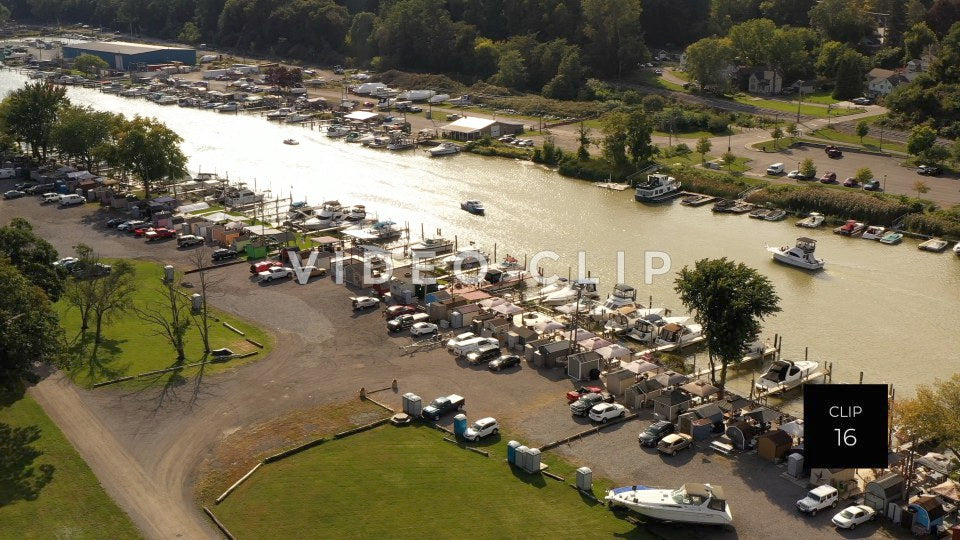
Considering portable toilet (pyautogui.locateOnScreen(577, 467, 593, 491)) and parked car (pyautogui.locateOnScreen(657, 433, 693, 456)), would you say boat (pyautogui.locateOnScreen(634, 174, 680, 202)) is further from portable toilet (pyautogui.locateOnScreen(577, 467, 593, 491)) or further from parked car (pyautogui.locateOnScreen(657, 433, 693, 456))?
portable toilet (pyautogui.locateOnScreen(577, 467, 593, 491))

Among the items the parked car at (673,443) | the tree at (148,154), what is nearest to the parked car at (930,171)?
the parked car at (673,443)

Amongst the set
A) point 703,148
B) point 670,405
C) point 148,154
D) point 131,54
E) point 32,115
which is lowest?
point 670,405

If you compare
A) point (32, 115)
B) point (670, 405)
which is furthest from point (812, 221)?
point (32, 115)

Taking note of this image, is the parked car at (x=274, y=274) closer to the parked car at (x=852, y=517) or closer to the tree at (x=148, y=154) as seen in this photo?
the tree at (x=148, y=154)

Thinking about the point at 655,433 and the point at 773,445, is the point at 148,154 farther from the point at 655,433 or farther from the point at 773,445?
the point at 773,445

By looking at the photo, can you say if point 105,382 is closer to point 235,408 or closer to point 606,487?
point 235,408
